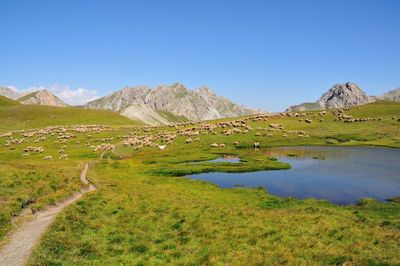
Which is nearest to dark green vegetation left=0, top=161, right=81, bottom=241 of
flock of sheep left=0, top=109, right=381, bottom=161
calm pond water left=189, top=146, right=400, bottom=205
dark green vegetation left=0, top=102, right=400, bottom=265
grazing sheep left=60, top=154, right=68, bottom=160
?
dark green vegetation left=0, top=102, right=400, bottom=265

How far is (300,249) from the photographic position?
85.8 feet

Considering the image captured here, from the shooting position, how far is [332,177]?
69.5 meters

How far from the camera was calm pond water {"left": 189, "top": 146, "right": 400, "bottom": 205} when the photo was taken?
185 ft

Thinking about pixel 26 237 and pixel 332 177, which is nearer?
pixel 26 237

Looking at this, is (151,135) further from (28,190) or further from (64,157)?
(28,190)

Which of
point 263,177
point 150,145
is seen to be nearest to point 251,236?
point 263,177

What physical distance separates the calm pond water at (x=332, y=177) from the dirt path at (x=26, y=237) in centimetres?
3564

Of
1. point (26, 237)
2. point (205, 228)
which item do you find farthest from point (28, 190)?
point (205, 228)

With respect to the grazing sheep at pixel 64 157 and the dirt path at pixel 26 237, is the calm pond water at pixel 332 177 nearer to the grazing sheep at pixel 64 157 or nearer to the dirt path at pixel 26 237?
the dirt path at pixel 26 237

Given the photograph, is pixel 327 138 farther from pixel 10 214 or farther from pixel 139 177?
pixel 10 214

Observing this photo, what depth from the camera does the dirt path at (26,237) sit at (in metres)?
22.8

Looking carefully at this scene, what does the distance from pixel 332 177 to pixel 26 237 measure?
57.9 m

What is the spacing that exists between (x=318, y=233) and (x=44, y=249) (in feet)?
70.9

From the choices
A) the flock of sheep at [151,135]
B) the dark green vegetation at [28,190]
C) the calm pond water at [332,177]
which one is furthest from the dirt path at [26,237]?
the flock of sheep at [151,135]
